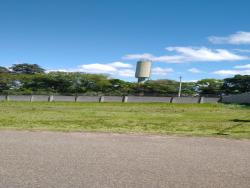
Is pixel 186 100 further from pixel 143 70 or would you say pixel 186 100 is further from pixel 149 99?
pixel 143 70

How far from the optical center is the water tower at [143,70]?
10138 cm

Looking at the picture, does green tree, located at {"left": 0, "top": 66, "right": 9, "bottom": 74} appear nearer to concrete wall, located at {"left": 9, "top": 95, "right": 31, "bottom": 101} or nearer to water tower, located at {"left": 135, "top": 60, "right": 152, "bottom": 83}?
water tower, located at {"left": 135, "top": 60, "right": 152, "bottom": 83}

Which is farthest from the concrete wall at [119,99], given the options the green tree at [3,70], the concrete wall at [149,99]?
the green tree at [3,70]

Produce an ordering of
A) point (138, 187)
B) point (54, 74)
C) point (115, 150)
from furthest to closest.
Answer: point (54, 74)
point (115, 150)
point (138, 187)

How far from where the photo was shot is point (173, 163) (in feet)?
23.5

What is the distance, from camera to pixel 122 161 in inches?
285

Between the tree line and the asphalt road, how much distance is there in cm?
7602

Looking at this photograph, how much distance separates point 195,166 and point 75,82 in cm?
8420

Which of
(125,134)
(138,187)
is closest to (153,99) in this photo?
(125,134)

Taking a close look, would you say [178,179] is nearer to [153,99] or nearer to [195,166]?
[195,166]

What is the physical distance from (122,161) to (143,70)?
94931 millimetres

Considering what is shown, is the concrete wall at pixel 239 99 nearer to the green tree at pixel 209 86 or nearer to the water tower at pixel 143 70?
the green tree at pixel 209 86

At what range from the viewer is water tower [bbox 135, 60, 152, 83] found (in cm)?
10138

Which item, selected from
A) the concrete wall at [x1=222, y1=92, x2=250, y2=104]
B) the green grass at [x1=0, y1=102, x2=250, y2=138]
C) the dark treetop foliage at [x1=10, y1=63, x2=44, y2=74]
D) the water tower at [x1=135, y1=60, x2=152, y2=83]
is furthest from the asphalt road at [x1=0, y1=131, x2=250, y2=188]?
the dark treetop foliage at [x1=10, y1=63, x2=44, y2=74]
